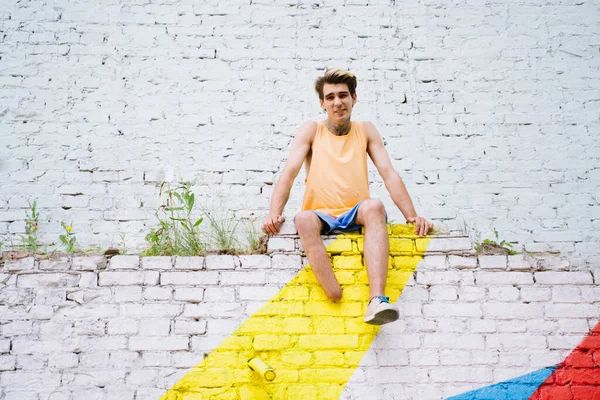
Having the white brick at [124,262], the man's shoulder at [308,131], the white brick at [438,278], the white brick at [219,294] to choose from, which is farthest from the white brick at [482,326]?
the white brick at [124,262]

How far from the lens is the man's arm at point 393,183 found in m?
3.55

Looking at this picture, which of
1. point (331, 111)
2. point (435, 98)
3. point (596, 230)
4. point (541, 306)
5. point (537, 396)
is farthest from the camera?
point (435, 98)

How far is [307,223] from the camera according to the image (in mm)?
3342

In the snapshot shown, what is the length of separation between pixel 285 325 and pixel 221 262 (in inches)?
21.5

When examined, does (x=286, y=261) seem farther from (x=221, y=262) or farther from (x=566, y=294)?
(x=566, y=294)

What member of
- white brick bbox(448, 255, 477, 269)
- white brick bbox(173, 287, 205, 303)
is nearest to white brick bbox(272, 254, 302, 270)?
white brick bbox(173, 287, 205, 303)

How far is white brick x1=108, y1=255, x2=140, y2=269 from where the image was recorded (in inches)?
139

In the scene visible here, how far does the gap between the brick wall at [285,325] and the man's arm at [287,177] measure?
13cm

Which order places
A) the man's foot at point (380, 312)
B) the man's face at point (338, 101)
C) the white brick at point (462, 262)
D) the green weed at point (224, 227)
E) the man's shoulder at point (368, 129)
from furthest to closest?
the green weed at point (224, 227) → the man's shoulder at point (368, 129) → the man's face at point (338, 101) → the white brick at point (462, 262) → the man's foot at point (380, 312)

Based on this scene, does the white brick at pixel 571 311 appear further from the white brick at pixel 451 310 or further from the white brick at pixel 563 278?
Result: the white brick at pixel 451 310

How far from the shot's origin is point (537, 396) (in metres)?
3.21

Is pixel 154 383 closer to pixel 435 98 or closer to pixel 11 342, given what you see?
pixel 11 342

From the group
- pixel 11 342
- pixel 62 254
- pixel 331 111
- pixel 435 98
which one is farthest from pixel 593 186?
pixel 11 342

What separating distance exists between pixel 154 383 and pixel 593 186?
3.56m
